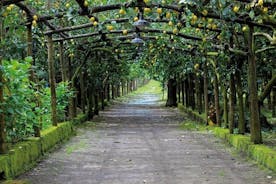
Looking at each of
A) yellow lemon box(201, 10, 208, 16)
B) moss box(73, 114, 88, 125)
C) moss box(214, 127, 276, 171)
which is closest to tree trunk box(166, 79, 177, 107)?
moss box(73, 114, 88, 125)

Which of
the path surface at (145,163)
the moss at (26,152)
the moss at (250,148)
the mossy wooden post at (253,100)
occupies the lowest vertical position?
the path surface at (145,163)

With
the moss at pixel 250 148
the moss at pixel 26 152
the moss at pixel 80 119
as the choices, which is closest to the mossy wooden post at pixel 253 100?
the moss at pixel 250 148

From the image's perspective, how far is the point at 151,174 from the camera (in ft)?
31.2

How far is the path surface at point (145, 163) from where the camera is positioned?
9.04m

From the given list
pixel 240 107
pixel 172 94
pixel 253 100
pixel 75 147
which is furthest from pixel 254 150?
pixel 172 94

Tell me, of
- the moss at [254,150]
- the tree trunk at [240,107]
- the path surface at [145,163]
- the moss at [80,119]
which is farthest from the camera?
the moss at [80,119]

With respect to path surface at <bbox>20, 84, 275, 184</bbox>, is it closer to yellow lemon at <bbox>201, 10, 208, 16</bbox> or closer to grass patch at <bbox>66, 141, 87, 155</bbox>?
grass patch at <bbox>66, 141, 87, 155</bbox>

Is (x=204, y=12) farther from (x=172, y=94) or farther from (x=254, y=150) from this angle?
(x=172, y=94)

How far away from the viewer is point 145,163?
1086 cm

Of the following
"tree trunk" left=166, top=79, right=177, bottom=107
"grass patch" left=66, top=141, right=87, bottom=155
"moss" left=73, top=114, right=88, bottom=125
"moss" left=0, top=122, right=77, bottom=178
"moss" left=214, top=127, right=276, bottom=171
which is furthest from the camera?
"tree trunk" left=166, top=79, right=177, bottom=107

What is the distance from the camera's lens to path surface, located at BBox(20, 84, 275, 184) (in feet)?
29.7

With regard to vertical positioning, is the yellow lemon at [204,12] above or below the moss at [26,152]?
above

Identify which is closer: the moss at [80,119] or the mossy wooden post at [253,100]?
the mossy wooden post at [253,100]

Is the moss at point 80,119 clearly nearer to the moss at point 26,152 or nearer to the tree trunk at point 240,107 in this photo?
the moss at point 26,152
